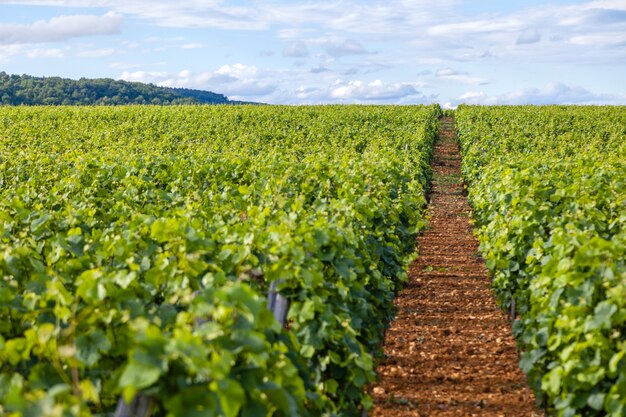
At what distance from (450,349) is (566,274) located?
379cm

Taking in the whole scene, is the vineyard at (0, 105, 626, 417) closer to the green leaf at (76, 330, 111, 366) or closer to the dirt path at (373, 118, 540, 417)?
the green leaf at (76, 330, 111, 366)

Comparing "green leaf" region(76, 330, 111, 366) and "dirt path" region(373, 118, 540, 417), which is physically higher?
"green leaf" region(76, 330, 111, 366)

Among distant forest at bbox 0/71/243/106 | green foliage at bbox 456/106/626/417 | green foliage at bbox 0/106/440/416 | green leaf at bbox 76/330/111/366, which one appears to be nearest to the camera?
green foliage at bbox 0/106/440/416

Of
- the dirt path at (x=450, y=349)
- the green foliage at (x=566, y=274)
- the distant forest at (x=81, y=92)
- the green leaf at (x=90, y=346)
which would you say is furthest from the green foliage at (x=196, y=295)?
the distant forest at (x=81, y=92)

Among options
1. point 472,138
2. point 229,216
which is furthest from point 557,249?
point 472,138

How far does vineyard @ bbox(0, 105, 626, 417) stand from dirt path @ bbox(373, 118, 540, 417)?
20.9 inches

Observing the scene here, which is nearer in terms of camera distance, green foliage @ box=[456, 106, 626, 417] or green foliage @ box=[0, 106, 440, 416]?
green foliage @ box=[0, 106, 440, 416]

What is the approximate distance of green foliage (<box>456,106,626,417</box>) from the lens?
5266 mm

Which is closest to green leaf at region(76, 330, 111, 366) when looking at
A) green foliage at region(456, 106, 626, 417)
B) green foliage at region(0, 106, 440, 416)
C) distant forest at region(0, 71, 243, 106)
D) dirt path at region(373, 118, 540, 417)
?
green foliage at region(0, 106, 440, 416)

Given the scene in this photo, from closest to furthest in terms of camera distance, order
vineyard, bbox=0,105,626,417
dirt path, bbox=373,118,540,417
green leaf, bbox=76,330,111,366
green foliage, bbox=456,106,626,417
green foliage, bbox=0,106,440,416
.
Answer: green foliage, bbox=0,106,440,416 < vineyard, bbox=0,105,626,417 < green leaf, bbox=76,330,111,366 < green foliage, bbox=456,106,626,417 < dirt path, bbox=373,118,540,417

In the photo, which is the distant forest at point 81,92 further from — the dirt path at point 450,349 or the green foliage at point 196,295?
the green foliage at point 196,295

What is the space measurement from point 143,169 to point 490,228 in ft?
17.3

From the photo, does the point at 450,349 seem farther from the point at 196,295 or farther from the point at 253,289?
the point at 196,295

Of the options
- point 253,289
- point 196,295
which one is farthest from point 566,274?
point 196,295
